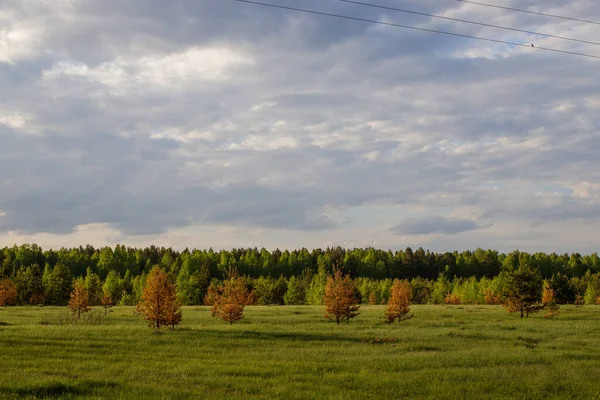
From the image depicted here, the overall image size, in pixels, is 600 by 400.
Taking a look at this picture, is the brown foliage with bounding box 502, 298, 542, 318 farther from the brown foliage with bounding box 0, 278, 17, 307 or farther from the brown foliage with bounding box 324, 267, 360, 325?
the brown foliage with bounding box 0, 278, 17, 307

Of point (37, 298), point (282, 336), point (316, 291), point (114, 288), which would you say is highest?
point (282, 336)

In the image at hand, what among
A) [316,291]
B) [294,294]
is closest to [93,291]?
[294,294]

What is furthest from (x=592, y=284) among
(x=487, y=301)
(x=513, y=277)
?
(x=513, y=277)

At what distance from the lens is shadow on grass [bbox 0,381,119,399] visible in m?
18.2

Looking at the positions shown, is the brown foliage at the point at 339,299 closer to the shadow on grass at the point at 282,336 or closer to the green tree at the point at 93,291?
the shadow on grass at the point at 282,336

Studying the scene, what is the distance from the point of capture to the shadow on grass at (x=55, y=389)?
18173 mm

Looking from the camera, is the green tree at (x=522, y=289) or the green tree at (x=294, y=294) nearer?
the green tree at (x=522, y=289)

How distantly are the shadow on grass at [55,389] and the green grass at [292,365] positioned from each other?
0.03m

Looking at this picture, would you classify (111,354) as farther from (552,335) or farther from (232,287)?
(552,335)

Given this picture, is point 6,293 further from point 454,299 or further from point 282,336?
point 454,299

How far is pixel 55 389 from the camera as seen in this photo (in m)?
19.0

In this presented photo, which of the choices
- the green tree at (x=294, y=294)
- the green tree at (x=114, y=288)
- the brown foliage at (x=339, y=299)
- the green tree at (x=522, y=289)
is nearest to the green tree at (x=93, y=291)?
the green tree at (x=114, y=288)

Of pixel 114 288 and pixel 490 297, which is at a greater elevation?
pixel 114 288

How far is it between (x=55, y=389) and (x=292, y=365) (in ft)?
36.6
